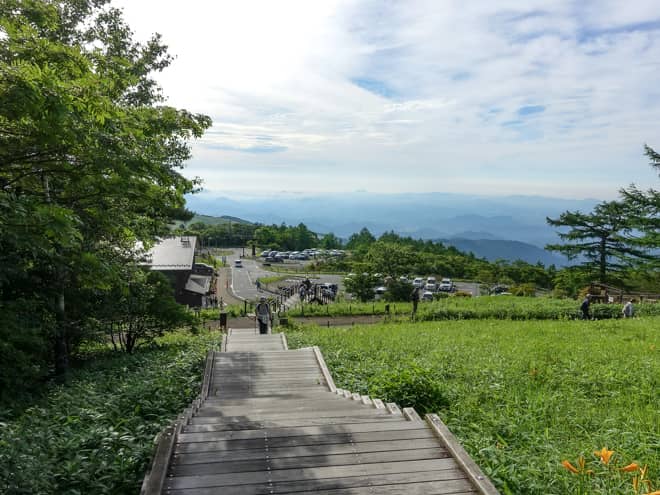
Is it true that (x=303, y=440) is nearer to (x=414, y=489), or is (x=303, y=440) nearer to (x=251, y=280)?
(x=414, y=489)

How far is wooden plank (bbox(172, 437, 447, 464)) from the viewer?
4281mm

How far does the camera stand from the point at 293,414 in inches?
226

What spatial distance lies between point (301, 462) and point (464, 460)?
5.07 feet

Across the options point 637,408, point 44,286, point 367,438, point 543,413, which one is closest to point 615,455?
point 543,413

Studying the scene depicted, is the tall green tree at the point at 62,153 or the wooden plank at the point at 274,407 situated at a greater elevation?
the tall green tree at the point at 62,153

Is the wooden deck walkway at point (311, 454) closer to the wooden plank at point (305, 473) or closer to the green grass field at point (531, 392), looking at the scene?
the wooden plank at point (305, 473)

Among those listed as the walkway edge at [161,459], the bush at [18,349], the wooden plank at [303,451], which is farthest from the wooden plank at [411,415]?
the bush at [18,349]

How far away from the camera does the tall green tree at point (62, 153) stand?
4.48 m

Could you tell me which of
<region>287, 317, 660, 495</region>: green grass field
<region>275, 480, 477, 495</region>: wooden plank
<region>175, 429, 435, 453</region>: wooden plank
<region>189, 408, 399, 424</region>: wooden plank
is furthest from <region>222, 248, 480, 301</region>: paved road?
<region>275, 480, 477, 495</region>: wooden plank

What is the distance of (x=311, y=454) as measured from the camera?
4.39m

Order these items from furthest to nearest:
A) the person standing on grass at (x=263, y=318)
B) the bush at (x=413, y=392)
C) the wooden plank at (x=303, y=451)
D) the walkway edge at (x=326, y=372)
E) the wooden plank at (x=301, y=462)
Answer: the person standing on grass at (x=263, y=318)
the walkway edge at (x=326, y=372)
the bush at (x=413, y=392)
the wooden plank at (x=303, y=451)
the wooden plank at (x=301, y=462)

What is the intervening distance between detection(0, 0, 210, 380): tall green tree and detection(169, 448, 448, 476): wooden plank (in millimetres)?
2557

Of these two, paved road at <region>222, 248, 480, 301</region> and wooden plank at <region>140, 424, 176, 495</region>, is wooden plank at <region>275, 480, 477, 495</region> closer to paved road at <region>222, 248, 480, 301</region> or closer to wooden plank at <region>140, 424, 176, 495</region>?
wooden plank at <region>140, 424, 176, 495</region>

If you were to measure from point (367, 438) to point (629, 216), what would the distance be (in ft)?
113
